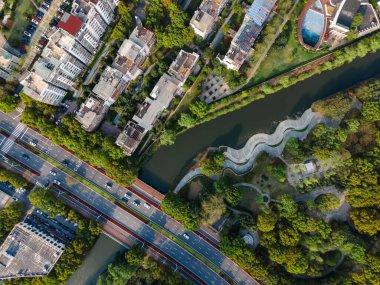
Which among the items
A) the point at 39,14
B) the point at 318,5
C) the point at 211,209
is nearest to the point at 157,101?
the point at 211,209

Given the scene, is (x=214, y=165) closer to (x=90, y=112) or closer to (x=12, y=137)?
(x=90, y=112)

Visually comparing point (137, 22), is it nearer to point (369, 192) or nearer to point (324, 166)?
point (324, 166)

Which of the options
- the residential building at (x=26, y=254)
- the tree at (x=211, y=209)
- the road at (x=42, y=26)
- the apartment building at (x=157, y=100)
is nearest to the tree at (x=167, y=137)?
the apartment building at (x=157, y=100)

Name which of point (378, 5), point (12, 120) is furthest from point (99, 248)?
point (378, 5)

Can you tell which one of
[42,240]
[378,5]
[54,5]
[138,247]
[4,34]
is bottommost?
[42,240]

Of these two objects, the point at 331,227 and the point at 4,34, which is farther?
the point at 4,34
